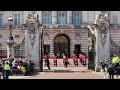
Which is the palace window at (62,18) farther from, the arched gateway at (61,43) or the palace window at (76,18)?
the arched gateway at (61,43)

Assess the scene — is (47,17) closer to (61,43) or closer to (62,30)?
(62,30)

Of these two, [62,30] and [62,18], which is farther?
[62,18]

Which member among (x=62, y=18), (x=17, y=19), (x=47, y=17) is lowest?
(x=17, y=19)

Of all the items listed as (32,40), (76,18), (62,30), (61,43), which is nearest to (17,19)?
(62,30)

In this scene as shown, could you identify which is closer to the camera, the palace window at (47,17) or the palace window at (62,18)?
the palace window at (47,17)

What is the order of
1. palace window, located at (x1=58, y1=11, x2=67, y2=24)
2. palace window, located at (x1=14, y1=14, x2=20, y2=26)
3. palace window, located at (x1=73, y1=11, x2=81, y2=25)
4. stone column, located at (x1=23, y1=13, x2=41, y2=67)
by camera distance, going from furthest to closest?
1. palace window, located at (x1=14, y1=14, x2=20, y2=26)
2. palace window, located at (x1=73, y1=11, x2=81, y2=25)
3. palace window, located at (x1=58, y1=11, x2=67, y2=24)
4. stone column, located at (x1=23, y1=13, x2=41, y2=67)

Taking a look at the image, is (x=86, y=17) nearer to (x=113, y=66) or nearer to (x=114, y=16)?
(x=114, y=16)

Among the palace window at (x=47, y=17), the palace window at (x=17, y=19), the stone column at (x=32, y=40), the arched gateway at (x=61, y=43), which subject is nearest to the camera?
the stone column at (x=32, y=40)

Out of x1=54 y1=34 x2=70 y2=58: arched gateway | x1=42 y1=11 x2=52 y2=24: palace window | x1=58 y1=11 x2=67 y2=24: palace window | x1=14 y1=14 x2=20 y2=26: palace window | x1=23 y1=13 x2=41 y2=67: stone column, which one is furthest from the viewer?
x1=14 y1=14 x2=20 y2=26: palace window

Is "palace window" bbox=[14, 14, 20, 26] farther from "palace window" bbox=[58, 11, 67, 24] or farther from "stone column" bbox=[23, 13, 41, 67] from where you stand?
"stone column" bbox=[23, 13, 41, 67]

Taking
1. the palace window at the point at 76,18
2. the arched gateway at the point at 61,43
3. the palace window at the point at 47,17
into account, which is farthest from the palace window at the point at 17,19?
the palace window at the point at 76,18

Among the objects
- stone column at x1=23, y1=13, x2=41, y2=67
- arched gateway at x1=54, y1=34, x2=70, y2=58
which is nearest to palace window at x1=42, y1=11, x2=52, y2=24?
arched gateway at x1=54, y1=34, x2=70, y2=58
